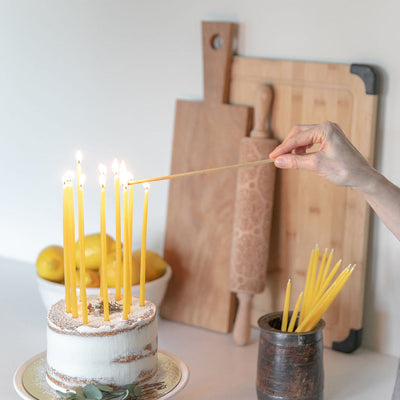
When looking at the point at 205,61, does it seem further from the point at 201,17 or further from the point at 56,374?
the point at 56,374

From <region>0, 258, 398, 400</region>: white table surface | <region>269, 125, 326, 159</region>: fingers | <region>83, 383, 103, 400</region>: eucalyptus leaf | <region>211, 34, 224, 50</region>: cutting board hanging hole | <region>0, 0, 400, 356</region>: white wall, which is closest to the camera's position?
<region>83, 383, 103, 400</region>: eucalyptus leaf

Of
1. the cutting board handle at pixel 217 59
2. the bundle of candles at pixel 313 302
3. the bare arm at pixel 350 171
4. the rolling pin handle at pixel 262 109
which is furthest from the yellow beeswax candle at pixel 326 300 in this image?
the cutting board handle at pixel 217 59

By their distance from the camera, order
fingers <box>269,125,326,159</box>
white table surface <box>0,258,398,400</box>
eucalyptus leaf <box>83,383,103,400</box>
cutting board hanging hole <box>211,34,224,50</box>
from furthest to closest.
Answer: cutting board hanging hole <box>211,34,224,50</box> < white table surface <box>0,258,398,400</box> < fingers <box>269,125,326,159</box> < eucalyptus leaf <box>83,383,103,400</box>

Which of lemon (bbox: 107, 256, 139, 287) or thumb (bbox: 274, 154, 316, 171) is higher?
thumb (bbox: 274, 154, 316, 171)

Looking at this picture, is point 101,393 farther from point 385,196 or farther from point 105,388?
point 385,196

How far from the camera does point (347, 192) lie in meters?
1.17

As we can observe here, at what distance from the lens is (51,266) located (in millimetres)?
1216

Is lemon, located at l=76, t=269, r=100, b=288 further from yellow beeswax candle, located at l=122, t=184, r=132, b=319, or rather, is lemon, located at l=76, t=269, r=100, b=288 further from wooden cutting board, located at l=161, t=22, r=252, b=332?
yellow beeswax candle, located at l=122, t=184, r=132, b=319

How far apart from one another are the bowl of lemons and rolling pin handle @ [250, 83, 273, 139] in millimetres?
289

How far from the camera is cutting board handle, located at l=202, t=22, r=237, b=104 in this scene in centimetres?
125

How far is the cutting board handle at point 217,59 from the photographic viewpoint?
125cm

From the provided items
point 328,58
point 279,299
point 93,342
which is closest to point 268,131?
point 328,58

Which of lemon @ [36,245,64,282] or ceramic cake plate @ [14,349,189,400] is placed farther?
lemon @ [36,245,64,282]

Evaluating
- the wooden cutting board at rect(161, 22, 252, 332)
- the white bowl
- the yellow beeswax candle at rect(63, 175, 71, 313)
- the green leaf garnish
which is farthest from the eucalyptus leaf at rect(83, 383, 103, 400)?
the wooden cutting board at rect(161, 22, 252, 332)
